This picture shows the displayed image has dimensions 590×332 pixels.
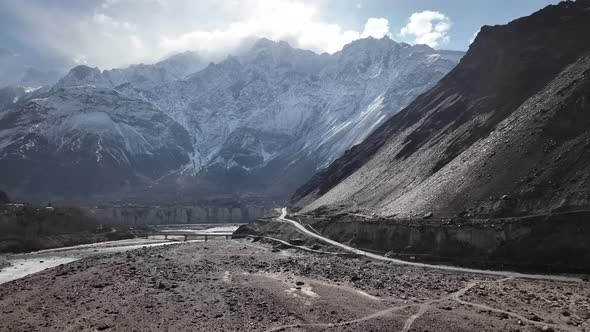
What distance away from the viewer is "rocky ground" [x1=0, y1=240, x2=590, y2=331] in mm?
33125

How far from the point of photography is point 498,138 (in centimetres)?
7669

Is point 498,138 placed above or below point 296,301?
above

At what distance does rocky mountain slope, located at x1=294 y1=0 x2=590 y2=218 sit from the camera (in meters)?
57.5

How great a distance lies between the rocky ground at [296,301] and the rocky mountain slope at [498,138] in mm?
14614

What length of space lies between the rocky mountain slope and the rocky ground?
14.6 meters

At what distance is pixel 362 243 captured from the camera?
253ft

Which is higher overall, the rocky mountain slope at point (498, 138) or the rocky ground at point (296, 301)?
the rocky mountain slope at point (498, 138)

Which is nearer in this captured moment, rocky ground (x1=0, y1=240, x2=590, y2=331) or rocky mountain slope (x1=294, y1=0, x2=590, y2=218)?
rocky ground (x1=0, y1=240, x2=590, y2=331)

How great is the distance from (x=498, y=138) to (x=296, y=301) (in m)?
49.2

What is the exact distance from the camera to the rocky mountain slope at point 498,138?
57531 millimetres

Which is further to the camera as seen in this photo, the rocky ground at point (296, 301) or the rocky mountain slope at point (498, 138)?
the rocky mountain slope at point (498, 138)

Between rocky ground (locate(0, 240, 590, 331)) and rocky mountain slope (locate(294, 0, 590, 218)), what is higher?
rocky mountain slope (locate(294, 0, 590, 218))

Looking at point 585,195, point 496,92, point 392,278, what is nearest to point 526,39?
point 496,92

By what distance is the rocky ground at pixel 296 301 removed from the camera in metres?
33.1
